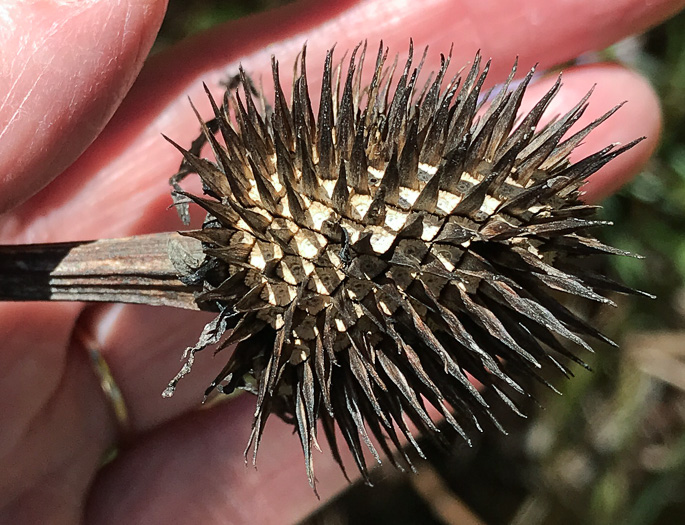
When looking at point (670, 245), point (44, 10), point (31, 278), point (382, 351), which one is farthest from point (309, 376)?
point (670, 245)

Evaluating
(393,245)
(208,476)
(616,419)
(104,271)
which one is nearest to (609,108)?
(616,419)

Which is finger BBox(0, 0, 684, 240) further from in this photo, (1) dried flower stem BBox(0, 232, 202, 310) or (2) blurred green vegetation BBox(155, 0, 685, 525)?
(1) dried flower stem BBox(0, 232, 202, 310)

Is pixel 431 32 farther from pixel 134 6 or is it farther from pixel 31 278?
pixel 31 278

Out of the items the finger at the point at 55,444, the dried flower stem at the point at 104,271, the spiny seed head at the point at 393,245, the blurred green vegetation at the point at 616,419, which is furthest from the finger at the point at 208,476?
the spiny seed head at the point at 393,245

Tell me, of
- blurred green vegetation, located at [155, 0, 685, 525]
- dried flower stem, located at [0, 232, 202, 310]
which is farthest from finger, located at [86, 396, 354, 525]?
dried flower stem, located at [0, 232, 202, 310]

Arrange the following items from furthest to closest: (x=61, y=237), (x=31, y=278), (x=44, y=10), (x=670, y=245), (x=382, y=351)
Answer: (x=670, y=245)
(x=61, y=237)
(x=31, y=278)
(x=44, y=10)
(x=382, y=351)

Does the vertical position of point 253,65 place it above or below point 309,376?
above
